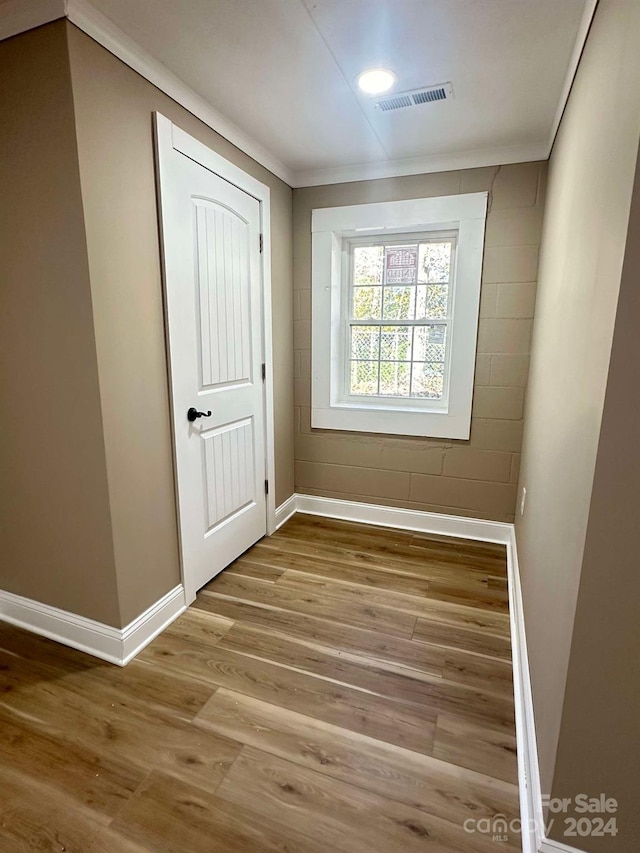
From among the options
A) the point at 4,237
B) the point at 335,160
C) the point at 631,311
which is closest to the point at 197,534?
the point at 4,237

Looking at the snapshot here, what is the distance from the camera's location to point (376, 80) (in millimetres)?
1844

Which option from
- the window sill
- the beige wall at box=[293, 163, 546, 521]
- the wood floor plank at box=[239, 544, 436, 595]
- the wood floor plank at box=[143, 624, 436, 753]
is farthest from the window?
the wood floor plank at box=[143, 624, 436, 753]

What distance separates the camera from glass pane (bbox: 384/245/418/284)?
116 inches

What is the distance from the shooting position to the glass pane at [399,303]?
117 inches

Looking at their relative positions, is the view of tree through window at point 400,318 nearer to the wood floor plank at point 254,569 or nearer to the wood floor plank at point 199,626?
the wood floor plank at point 254,569

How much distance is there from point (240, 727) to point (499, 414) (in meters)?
2.23

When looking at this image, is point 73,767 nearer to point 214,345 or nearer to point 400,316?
point 214,345

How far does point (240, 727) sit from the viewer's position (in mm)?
1541

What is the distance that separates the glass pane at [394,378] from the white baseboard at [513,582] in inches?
33.4

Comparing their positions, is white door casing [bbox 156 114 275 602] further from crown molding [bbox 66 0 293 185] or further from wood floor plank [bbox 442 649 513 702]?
wood floor plank [bbox 442 649 513 702]

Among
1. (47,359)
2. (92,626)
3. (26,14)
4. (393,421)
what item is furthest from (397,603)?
(26,14)

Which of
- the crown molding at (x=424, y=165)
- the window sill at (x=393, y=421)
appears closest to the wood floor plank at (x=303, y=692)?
the window sill at (x=393, y=421)

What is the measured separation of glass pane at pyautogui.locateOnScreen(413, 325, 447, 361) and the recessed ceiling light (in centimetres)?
141

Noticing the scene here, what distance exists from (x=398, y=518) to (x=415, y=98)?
2.48m
